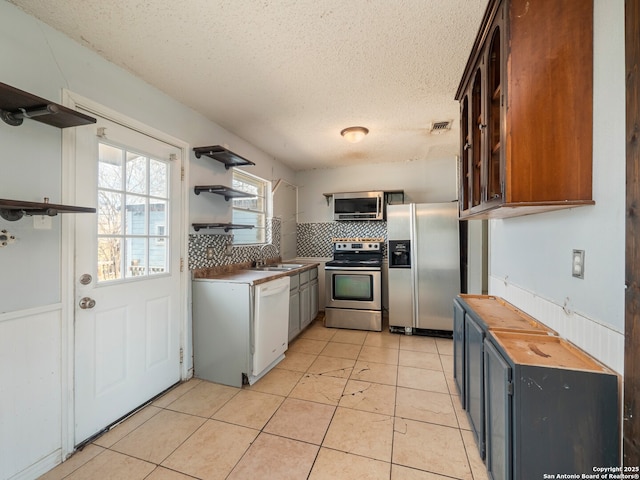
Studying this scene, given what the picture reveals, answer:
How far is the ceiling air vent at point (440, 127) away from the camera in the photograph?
9.59ft

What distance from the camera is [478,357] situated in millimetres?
1556

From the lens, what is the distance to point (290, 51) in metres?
1.77

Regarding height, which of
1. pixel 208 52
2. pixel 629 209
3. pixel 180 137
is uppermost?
pixel 208 52

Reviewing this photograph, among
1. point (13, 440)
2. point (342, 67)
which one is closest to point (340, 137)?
point (342, 67)

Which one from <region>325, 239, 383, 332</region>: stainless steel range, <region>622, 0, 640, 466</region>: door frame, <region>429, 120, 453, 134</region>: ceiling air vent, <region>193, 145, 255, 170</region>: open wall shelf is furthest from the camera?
<region>325, 239, 383, 332</region>: stainless steel range

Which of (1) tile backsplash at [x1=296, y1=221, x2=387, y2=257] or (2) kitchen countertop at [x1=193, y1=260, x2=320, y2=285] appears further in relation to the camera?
(1) tile backsplash at [x1=296, y1=221, x2=387, y2=257]

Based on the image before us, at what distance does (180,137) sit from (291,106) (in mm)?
1023

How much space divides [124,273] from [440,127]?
3.28 metres

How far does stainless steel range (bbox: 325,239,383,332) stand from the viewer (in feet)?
12.3

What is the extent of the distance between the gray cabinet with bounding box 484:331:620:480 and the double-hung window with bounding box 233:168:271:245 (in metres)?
2.80

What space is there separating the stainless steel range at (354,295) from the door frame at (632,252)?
9.31 ft

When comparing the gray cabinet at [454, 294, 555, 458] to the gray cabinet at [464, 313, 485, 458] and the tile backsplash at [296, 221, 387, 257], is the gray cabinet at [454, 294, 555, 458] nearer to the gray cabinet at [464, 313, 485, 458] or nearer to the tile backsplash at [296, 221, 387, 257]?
the gray cabinet at [464, 313, 485, 458]

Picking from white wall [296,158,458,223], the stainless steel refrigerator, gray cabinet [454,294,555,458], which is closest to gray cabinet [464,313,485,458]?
gray cabinet [454,294,555,458]

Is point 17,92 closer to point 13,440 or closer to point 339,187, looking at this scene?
point 13,440
